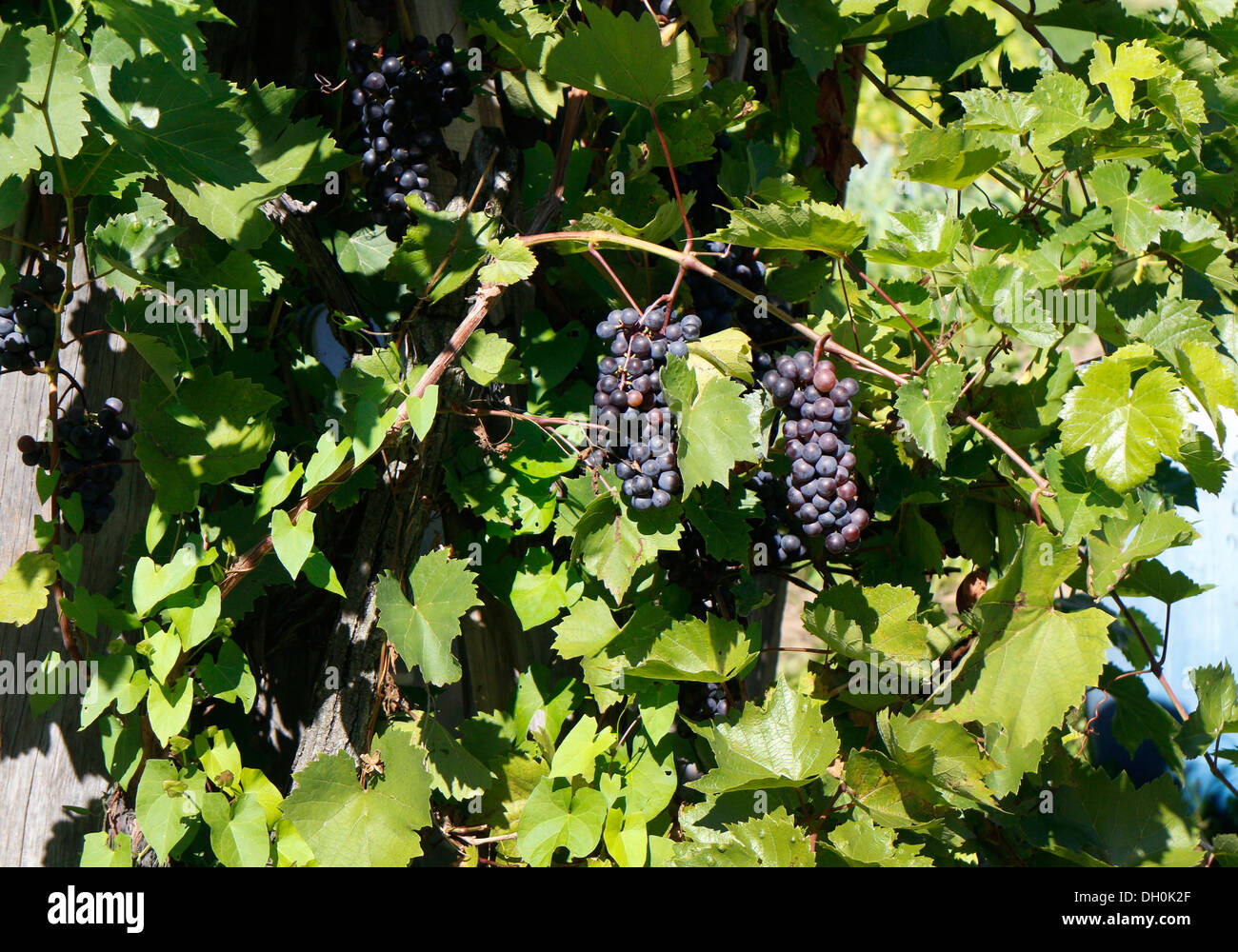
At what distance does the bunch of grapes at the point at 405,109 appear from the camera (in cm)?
146

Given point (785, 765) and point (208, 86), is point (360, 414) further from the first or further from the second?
point (785, 765)

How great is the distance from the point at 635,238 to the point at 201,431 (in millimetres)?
688

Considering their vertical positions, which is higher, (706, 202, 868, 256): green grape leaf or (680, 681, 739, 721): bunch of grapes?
(706, 202, 868, 256): green grape leaf

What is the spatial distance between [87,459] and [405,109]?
708 millimetres

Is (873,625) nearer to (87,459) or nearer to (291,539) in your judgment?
(291,539)

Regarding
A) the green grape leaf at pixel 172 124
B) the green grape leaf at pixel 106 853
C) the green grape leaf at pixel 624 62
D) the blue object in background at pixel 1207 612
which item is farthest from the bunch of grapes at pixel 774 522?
the blue object in background at pixel 1207 612

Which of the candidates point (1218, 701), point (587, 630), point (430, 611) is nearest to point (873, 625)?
point (587, 630)

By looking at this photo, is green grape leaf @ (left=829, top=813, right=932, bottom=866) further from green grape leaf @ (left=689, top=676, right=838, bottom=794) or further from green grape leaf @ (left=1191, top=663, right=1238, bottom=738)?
green grape leaf @ (left=1191, top=663, right=1238, bottom=738)

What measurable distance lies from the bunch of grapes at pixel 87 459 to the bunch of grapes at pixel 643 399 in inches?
29.4

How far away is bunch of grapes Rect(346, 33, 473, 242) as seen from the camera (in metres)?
1.46

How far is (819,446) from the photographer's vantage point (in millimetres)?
1342

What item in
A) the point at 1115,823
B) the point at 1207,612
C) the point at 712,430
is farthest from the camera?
the point at 1207,612

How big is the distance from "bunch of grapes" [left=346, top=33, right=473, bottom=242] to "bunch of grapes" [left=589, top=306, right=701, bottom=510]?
395 millimetres

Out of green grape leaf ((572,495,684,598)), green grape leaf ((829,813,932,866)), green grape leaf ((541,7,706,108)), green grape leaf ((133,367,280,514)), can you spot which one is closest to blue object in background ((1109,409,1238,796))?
green grape leaf ((829,813,932,866))
